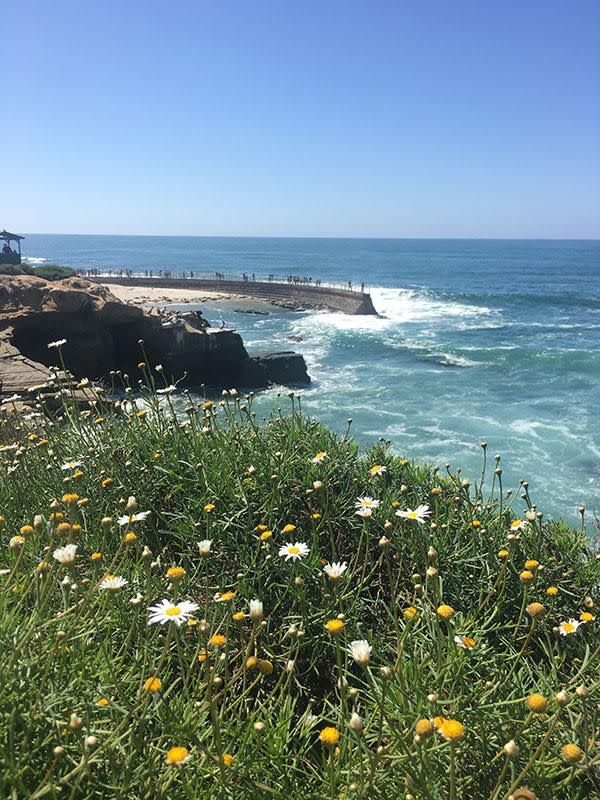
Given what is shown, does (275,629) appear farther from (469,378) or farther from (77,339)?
(469,378)

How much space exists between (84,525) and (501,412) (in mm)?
21796

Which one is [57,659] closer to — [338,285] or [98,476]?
[98,476]

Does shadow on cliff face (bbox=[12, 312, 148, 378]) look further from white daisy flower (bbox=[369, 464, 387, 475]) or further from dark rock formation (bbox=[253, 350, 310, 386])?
white daisy flower (bbox=[369, 464, 387, 475])

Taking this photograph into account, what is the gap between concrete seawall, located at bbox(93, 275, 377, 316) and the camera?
5262 cm

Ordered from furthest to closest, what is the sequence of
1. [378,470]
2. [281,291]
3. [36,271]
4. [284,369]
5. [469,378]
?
[281,291], [36,271], [469,378], [284,369], [378,470]

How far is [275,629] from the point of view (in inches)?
121

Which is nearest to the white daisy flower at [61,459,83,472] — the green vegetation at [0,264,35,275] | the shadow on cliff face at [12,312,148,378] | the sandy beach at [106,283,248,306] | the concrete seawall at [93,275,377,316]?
the shadow on cliff face at [12,312,148,378]

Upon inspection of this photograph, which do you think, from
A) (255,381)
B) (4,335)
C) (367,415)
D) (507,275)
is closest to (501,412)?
(367,415)

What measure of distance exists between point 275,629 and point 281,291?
196ft

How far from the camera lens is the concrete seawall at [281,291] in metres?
52.6

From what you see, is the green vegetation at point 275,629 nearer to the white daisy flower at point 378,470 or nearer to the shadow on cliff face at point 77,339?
the white daisy flower at point 378,470

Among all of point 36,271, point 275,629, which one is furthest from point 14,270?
point 275,629

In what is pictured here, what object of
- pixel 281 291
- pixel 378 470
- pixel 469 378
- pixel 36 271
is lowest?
pixel 469 378

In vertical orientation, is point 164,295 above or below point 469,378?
above
